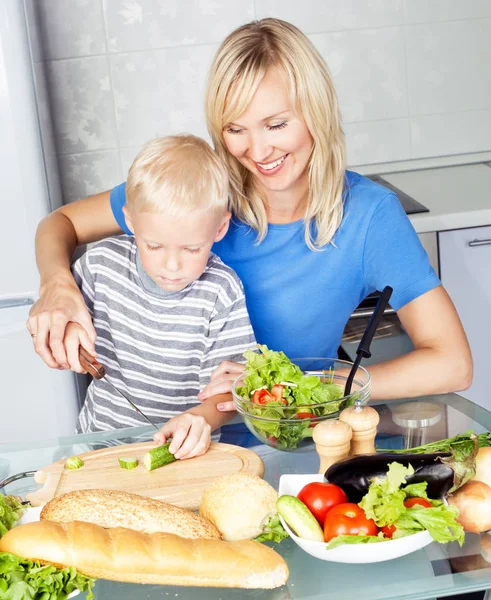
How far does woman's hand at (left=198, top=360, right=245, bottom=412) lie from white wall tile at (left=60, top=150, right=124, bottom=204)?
1.57 metres

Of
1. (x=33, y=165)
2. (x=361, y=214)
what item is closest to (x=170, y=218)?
(x=361, y=214)

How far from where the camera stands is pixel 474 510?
3.07ft

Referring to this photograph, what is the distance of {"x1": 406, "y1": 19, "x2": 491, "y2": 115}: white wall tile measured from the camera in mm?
2873

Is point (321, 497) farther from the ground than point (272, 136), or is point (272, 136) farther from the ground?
point (272, 136)

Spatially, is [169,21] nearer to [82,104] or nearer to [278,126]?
[82,104]

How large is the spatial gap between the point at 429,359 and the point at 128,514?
75 centimetres

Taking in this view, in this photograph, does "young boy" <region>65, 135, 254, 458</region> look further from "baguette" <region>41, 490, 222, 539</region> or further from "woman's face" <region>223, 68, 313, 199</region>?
"baguette" <region>41, 490, 222, 539</region>

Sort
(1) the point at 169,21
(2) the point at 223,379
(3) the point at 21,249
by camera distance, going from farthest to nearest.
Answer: (1) the point at 169,21
(3) the point at 21,249
(2) the point at 223,379

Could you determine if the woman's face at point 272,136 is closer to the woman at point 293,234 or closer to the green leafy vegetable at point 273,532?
the woman at point 293,234

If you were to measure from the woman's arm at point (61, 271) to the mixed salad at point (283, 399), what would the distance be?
1.01 ft

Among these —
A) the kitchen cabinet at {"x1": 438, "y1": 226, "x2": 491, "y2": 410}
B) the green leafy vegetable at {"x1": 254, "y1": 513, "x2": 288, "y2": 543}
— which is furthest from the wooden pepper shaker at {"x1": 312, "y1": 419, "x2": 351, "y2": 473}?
the kitchen cabinet at {"x1": 438, "y1": 226, "x2": 491, "y2": 410}

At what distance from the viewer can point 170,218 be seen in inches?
56.3

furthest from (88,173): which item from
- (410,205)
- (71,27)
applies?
(410,205)

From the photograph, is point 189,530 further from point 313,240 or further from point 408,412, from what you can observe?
point 313,240
